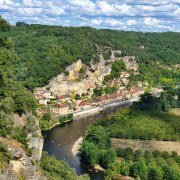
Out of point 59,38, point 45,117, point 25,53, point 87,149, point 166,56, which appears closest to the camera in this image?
point 87,149

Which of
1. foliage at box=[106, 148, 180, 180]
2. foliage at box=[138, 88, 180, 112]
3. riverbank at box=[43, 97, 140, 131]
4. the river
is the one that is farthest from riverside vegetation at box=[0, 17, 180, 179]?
riverbank at box=[43, 97, 140, 131]

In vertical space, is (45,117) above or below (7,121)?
below

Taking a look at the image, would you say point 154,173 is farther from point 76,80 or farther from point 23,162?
point 76,80

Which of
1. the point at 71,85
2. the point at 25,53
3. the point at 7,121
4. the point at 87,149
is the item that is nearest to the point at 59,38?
the point at 25,53

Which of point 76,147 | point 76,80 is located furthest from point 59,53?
point 76,147

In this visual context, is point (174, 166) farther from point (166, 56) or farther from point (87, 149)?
point (166, 56)

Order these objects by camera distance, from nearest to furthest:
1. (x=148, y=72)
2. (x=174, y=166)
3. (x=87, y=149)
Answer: (x=174, y=166) < (x=87, y=149) < (x=148, y=72)
